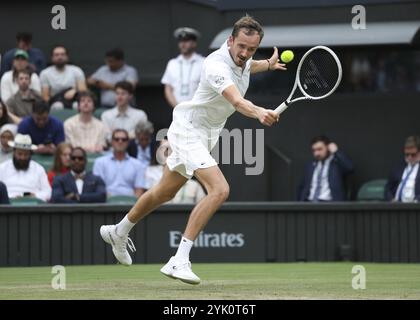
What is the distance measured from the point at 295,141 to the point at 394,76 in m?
1.55

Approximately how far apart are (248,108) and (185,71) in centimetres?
676

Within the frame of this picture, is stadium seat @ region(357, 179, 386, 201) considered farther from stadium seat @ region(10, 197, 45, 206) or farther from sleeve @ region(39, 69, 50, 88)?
sleeve @ region(39, 69, 50, 88)

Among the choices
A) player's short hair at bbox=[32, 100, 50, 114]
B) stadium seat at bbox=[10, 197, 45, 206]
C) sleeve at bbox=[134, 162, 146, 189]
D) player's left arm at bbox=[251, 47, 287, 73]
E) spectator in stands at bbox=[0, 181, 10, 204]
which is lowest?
stadium seat at bbox=[10, 197, 45, 206]

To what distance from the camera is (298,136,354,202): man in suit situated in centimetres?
1427

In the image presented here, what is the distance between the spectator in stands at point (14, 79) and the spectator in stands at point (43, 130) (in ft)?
3.04

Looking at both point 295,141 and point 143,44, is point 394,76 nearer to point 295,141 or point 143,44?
point 295,141

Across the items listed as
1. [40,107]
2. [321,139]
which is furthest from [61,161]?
[321,139]

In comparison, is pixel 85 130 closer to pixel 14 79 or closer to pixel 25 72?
pixel 25 72

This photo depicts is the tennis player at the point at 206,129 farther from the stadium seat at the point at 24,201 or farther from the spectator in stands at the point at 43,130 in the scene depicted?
the spectator in stands at the point at 43,130

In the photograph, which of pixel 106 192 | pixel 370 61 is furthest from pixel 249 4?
pixel 106 192

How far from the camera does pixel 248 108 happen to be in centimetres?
878

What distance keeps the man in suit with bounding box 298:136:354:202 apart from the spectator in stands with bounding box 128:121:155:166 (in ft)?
6.72

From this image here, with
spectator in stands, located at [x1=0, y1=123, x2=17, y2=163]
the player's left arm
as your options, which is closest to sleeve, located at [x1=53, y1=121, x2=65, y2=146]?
spectator in stands, located at [x1=0, y1=123, x2=17, y2=163]

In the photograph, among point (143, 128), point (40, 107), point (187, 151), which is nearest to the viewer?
point (187, 151)
